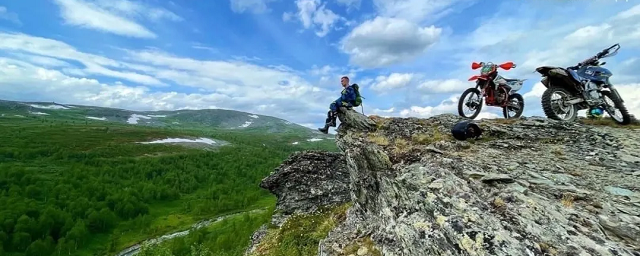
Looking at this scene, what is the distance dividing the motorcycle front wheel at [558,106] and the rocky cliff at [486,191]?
1107 millimetres

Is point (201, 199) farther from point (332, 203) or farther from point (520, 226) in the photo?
point (520, 226)

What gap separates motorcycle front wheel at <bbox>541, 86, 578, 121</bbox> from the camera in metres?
17.5

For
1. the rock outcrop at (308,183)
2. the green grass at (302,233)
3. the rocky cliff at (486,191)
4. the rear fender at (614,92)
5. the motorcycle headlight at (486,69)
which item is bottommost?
the green grass at (302,233)

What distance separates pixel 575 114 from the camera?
18.1 metres

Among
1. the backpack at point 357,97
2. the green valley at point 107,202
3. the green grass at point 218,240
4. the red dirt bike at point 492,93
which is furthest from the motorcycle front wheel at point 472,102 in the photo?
the green valley at point 107,202

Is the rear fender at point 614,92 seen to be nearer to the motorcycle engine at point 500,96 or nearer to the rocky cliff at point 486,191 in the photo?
the rocky cliff at point 486,191

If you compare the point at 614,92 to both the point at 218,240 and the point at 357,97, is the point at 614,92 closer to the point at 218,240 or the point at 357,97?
the point at 357,97

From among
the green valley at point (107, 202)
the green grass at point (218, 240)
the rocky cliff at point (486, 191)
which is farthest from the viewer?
the green valley at point (107, 202)

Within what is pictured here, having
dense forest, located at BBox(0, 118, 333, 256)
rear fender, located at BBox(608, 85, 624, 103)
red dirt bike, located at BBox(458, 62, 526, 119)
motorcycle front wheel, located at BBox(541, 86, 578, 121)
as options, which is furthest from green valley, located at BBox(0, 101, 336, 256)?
rear fender, located at BBox(608, 85, 624, 103)

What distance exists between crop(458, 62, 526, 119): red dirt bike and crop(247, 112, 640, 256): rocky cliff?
116cm

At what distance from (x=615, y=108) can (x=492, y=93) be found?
610 centimetres

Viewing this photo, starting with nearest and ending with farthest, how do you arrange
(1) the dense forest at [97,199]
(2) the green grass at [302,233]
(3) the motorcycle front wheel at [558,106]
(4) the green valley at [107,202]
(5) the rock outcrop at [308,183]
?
1. (3) the motorcycle front wheel at [558,106]
2. (2) the green grass at [302,233]
3. (5) the rock outcrop at [308,183]
4. (4) the green valley at [107,202]
5. (1) the dense forest at [97,199]

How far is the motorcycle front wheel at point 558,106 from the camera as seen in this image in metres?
17.5

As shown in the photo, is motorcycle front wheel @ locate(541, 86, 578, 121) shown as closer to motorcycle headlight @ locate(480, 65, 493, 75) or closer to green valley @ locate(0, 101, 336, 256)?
motorcycle headlight @ locate(480, 65, 493, 75)
